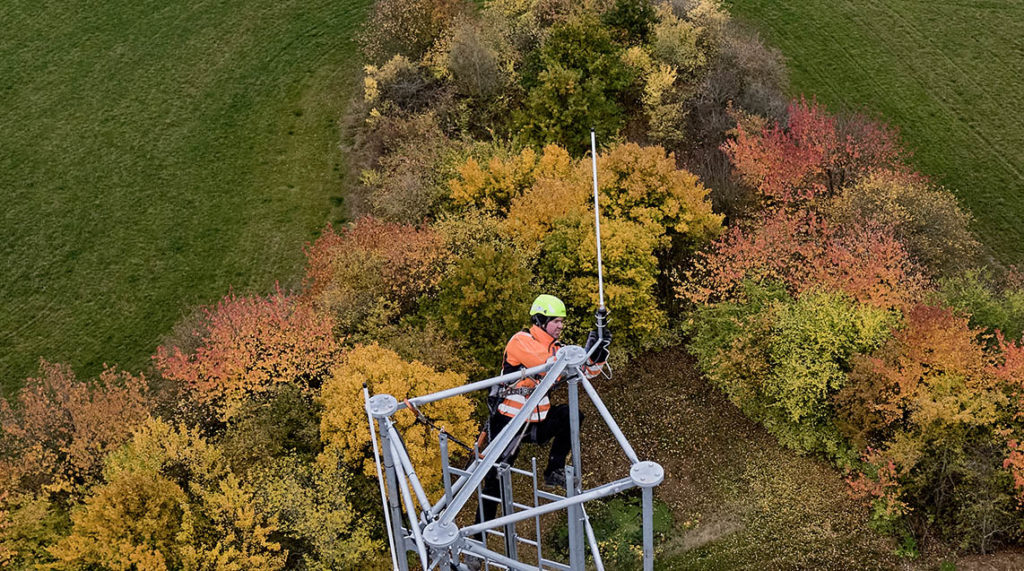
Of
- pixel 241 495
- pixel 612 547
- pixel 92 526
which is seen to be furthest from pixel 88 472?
pixel 612 547

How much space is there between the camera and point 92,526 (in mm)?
25062

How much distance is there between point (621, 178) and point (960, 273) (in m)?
14.3

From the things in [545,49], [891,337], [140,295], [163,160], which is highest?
[545,49]

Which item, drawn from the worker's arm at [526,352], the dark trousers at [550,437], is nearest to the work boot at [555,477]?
the dark trousers at [550,437]

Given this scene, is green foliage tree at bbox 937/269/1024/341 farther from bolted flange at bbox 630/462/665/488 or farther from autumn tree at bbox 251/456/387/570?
bolted flange at bbox 630/462/665/488

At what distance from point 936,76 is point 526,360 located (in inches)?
1688

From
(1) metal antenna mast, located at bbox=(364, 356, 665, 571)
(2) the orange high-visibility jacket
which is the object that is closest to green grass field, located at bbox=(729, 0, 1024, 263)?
(2) the orange high-visibility jacket

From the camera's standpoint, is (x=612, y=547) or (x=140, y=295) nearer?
(x=612, y=547)

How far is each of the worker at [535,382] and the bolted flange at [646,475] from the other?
377 cm

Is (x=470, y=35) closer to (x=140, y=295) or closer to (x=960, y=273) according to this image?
(x=140, y=295)

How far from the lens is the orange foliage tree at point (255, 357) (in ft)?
98.9

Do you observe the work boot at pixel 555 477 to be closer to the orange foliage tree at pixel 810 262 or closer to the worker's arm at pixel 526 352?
the worker's arm at pixel 526 352

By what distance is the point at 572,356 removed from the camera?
49.8 feet

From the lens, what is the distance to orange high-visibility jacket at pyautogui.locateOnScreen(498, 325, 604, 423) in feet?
58.7
